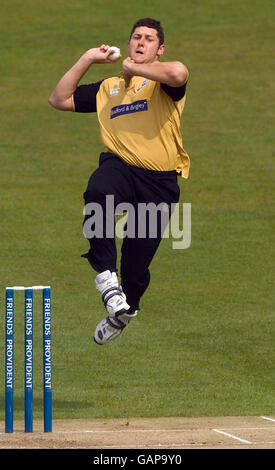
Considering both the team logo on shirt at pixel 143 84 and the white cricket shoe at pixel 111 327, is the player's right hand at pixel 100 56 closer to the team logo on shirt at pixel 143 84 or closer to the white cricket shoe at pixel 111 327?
the team logo on shirt at pixel 143 84

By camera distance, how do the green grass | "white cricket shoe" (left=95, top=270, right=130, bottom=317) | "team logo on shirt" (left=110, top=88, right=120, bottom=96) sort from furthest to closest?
the green grass → "team logo on shirt" (left=110, top=88, right=120, bottom=96) → "white cricket shoe" (left=95, top=270, right=130, bottom=317)

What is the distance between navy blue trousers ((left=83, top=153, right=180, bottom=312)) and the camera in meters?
9.97

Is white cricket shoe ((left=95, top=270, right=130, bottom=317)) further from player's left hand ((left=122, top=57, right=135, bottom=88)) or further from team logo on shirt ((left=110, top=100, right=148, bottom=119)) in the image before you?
player's left hand ((left=122, top=57, right=135, bottom=88))

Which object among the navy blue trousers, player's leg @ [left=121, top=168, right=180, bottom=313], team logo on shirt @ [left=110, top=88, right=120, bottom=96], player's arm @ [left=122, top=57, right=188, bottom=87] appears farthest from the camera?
team logo on shirt @ [left=110, top=88, right=120, bottom=96]

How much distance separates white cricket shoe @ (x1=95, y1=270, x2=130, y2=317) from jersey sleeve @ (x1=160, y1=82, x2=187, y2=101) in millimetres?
1540

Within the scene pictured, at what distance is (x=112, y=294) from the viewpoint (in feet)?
32.4

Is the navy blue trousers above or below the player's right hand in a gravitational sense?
below

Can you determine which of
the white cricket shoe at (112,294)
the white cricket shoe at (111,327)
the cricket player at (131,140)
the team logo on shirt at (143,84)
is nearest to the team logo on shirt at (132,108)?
the cricket player at (131,140)

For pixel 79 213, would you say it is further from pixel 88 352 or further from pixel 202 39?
pixel 202 39

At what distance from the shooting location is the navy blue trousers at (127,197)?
997 cm

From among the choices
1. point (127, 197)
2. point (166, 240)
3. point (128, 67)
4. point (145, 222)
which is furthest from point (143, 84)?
point (166, 240)

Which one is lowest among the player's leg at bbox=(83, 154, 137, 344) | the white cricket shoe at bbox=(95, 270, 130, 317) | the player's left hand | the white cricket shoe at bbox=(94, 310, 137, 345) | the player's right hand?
the white cricket shoe at bbox=(94, 310, 137, 345)

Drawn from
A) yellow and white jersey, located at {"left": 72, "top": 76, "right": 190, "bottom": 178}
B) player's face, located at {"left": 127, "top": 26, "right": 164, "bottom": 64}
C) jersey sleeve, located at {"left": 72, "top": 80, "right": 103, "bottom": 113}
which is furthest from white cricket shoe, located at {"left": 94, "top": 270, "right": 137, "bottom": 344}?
player's face, located at {"left": 127, "top": 26, "right": 164, "bottom": 64}

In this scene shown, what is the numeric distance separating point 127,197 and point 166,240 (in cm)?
988
